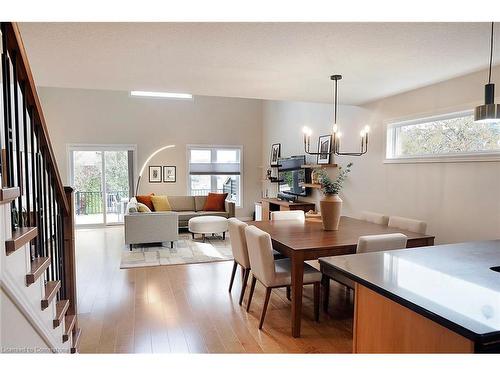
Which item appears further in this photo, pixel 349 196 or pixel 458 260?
pixel 349 196

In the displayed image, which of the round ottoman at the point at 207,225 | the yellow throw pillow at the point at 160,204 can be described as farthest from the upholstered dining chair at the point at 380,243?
the yellow throw pillow at the point at 160,204

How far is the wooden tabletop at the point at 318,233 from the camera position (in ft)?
9.32

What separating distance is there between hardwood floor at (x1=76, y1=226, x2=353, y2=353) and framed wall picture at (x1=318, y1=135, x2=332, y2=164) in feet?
8.65

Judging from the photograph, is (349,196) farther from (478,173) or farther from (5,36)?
(5,36)

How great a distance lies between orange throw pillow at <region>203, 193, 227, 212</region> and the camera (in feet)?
25.5

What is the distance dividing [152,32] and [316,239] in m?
2.12

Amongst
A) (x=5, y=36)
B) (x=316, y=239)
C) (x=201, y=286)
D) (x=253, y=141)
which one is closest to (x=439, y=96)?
(x=316, y=239)

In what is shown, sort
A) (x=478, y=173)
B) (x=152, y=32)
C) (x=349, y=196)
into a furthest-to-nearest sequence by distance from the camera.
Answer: (x=349, y=196) < (x=478, y=173) < (x=152, y=32)

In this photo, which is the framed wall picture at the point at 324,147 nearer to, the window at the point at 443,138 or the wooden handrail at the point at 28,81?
the window at the point at 443,138

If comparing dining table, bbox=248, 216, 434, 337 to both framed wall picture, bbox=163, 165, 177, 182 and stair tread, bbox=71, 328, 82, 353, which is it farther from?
framed wall picture, bbox=163, 165, 177, 182

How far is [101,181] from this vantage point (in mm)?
8031

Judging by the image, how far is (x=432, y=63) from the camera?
3.07 m

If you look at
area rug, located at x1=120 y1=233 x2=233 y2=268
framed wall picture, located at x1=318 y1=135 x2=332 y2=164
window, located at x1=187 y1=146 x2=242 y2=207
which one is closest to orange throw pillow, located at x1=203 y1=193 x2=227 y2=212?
window, located at x1=187 y1=146 x2=242 y2=207

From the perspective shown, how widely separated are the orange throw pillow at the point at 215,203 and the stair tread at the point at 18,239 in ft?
20.5
